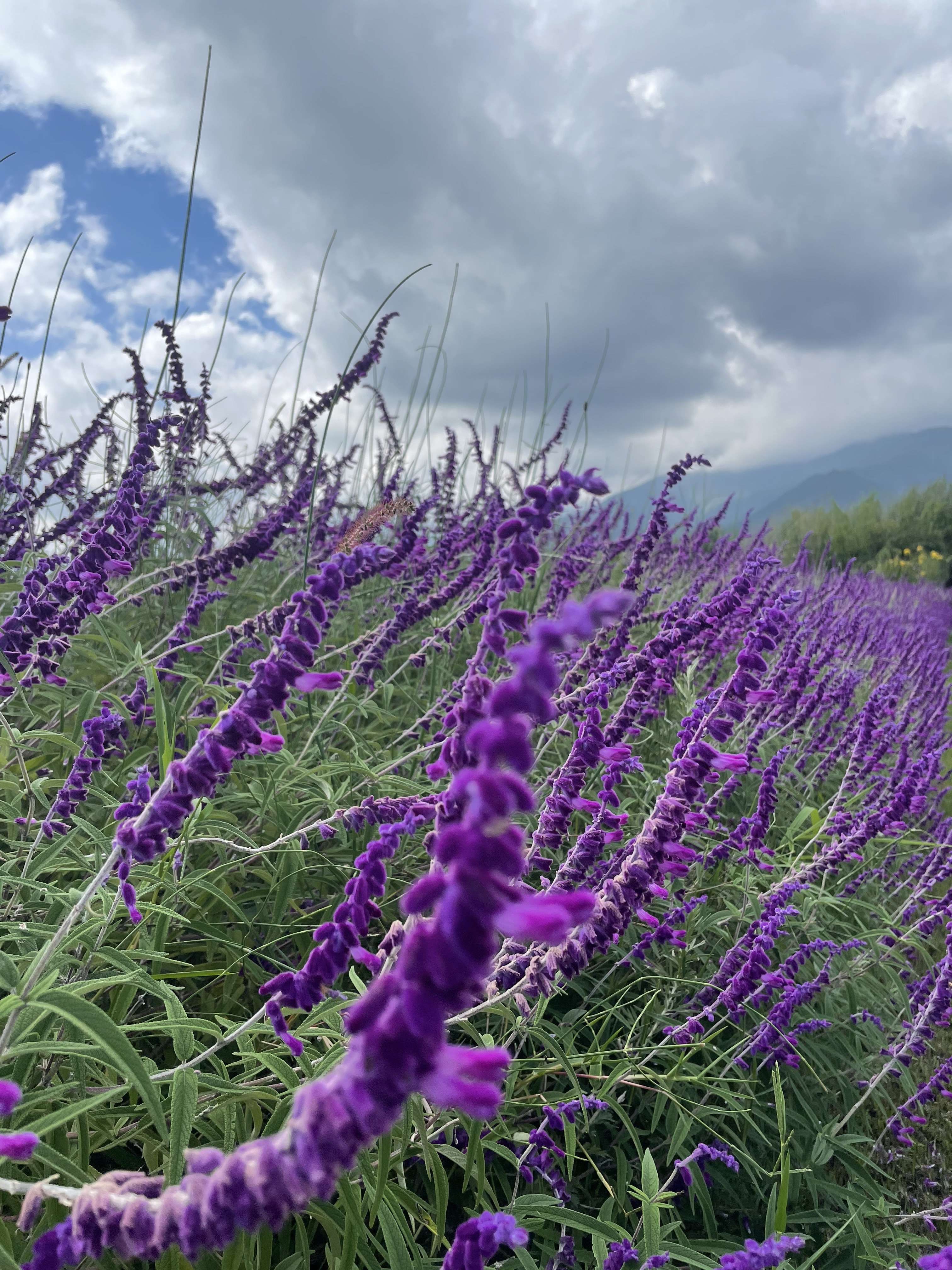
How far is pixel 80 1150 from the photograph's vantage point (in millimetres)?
1472

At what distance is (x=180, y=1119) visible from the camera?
4.14 feet

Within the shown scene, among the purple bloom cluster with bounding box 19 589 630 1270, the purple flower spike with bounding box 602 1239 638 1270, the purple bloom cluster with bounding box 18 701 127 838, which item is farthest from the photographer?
the purple bloom cluster with bounding box 18 701 127 838

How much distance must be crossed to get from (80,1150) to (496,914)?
4.69ft

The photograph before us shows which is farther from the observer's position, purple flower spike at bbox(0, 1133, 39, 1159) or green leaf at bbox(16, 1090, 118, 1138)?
green leaf at bbox(16, 1090, 118, 1138)

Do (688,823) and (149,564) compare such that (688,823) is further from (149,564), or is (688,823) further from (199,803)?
(149,564)

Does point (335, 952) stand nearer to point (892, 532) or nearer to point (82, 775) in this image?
Result: point (82, 775)

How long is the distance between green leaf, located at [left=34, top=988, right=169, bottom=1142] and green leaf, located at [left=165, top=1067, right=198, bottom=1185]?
3.4 inches

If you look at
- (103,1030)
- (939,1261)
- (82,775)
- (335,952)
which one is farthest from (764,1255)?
(82,775)

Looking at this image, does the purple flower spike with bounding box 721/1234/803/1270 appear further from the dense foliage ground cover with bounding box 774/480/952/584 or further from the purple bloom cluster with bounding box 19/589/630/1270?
the dense foliage ground cover with bounding box 774/480/952/584

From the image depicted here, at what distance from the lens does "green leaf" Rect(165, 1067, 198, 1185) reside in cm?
123

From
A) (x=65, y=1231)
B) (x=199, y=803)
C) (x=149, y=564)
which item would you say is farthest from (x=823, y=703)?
(x=65, y=1231)

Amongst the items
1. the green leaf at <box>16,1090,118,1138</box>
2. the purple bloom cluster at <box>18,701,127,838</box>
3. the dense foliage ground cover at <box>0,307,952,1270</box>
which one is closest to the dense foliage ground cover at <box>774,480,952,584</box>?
the dense foliage ground cover at <box>0,307,952,1270</box>

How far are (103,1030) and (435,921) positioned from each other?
796 mm

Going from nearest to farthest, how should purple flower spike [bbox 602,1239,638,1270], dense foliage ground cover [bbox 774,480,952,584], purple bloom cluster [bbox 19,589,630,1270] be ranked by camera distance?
purple bloom cluster [bbox 19,589,630,1270]
purple flower spike [bbox 602,1239,638,1270]
dense foliage ground cover [bbox 774,480,952,584]
